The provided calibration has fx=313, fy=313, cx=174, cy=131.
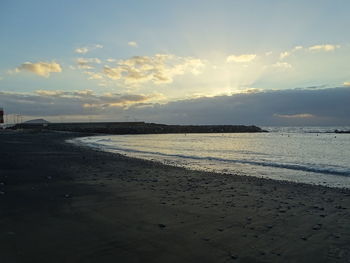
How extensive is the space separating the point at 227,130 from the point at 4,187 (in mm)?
133280

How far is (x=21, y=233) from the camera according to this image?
6.39 metres

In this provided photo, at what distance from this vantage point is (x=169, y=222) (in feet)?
25.1

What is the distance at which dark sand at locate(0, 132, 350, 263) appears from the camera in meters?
5.59

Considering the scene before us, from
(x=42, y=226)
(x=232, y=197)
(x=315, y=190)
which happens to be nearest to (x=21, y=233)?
(x=42, y=226)

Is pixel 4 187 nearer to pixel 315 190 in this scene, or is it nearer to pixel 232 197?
pixel 232 197

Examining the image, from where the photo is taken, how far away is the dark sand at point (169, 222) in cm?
559

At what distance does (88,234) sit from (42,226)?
48.8 inches

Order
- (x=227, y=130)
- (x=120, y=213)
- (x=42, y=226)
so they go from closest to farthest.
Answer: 1. (x=42, y=226)
2. (x=120, y=213)
3. (x=227, y=130)

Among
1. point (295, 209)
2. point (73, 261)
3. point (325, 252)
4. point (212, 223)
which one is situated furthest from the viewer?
point (295, 209)

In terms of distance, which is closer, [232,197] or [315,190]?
[232,197]

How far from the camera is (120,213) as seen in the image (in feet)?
27.5

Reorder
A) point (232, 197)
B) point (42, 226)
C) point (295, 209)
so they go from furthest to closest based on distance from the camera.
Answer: point (232, 197)
point (295, 209)
point (42, 226)

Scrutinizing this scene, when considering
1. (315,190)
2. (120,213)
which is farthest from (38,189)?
(315,190)

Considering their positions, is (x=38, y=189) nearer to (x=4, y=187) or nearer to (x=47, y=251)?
(x=4, y=187)
